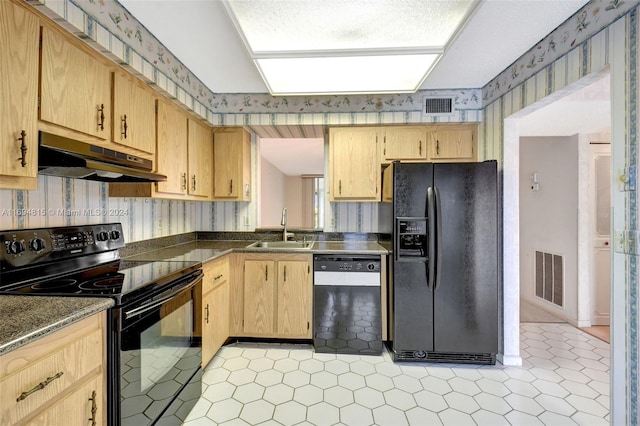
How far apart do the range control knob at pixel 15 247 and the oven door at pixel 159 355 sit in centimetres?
66

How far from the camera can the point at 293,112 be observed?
2811 millimetres

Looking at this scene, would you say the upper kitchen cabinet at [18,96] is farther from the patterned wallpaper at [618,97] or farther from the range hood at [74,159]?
the patterned wallpaper at [618,97]

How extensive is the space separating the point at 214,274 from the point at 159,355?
85 cm

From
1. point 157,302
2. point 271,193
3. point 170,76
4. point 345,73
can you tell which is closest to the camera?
point 157,302

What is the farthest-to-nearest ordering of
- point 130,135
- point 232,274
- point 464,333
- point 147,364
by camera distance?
point 232,274
point 464,333
point 130,135
point 147,364

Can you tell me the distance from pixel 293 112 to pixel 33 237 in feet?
7.01

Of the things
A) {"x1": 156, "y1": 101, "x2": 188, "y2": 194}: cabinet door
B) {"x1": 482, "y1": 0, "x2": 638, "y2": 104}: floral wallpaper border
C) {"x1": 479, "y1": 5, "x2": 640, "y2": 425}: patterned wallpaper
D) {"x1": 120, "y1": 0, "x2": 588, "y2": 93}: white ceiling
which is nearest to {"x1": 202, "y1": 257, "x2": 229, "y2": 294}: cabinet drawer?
{"x1": 156, "y1": 101, "x2": 188, "y2": 194}: cabinet door

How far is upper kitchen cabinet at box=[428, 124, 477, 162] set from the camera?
2.76m

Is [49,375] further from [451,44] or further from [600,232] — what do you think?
[600,232]

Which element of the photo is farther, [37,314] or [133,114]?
[133,114]

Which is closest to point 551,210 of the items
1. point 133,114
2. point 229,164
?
point 229,164

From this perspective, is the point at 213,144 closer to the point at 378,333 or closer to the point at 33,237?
the point at 33,237

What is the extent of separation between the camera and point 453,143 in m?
2.76

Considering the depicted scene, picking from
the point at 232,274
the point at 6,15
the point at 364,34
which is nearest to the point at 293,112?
the point at 364,34
